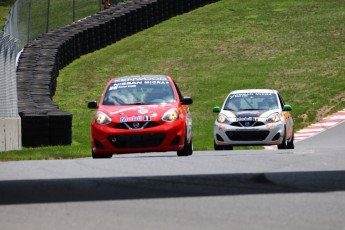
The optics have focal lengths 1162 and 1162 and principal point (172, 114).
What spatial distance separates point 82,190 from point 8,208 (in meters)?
1.68

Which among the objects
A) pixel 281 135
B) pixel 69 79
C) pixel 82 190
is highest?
pixel 82 190

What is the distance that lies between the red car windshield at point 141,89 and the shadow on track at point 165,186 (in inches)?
172

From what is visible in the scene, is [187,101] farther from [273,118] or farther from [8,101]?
[8,101]

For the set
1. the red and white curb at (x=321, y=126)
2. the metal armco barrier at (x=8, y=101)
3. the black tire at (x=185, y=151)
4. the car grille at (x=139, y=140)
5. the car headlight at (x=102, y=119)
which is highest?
the car headlight at (x=102, y=119)

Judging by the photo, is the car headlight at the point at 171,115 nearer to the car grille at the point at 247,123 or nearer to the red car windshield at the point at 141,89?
the red car windshield at the point at 141,89

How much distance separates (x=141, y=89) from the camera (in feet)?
63.7

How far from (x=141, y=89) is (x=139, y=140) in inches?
84.4

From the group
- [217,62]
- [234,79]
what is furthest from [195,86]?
[217,62]

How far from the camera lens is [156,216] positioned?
10.4 meters

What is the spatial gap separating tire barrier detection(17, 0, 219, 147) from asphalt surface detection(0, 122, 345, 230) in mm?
5416

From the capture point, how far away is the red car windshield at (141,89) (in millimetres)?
18594

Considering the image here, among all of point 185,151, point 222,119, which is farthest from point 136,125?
point 222,119

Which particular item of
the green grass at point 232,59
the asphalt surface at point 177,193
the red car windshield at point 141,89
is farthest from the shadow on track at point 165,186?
the green grass at point 232,59

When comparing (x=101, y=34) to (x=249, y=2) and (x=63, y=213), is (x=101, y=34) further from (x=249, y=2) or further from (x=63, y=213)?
(x=63, y=213)
